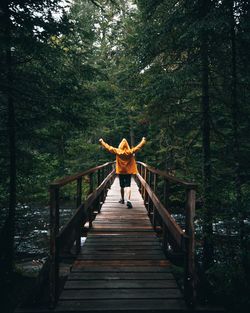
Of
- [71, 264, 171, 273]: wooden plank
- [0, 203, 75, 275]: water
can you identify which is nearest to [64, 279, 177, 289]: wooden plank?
[71, 264, 171, 273]: wooden plank

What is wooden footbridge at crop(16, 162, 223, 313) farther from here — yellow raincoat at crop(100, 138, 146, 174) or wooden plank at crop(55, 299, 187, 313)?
yellow raincoat at crop(100, 138, 146, 174)

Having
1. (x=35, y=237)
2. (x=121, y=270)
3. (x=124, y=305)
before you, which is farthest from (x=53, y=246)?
(x=35, y=237)

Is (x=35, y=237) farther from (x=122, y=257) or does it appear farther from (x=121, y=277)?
(x=121, y=277)

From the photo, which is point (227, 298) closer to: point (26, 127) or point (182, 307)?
point (182, 307)

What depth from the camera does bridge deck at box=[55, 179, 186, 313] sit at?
13.4 feet

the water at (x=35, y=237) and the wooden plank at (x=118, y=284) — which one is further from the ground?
the wooden plank at (x=118, y=284)

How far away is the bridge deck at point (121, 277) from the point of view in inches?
161

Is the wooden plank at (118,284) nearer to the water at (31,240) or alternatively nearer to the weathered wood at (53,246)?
the weathered wood at (53,246)

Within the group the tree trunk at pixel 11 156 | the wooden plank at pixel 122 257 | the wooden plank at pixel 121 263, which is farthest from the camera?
the tree trunk at pixel 11 156

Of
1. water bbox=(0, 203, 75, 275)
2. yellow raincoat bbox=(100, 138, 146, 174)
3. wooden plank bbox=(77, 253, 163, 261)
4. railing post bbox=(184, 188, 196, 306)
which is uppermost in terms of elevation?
yellow raincoat bbox=(100, 138, 146, 174)

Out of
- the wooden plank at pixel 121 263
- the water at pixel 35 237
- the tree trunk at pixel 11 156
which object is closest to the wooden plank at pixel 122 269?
the wooden plank at pixel 121 263

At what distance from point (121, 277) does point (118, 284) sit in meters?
0.28

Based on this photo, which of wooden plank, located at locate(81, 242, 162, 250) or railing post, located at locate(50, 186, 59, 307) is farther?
wooden plank, located at locate(81, 242, 162, 250)

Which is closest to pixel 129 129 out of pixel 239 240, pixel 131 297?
pixel 239 240
